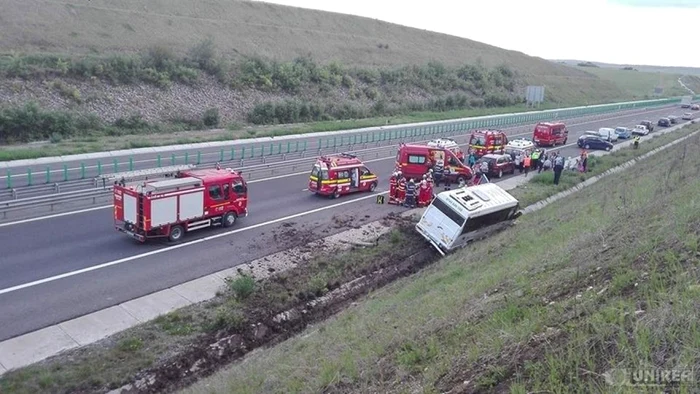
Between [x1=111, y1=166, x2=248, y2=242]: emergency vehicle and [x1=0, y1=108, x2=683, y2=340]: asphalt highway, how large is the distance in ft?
1.61

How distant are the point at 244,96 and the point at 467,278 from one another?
5058cm

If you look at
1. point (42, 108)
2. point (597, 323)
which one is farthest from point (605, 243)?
point (42, 108)

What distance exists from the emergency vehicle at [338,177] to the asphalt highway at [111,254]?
754mm

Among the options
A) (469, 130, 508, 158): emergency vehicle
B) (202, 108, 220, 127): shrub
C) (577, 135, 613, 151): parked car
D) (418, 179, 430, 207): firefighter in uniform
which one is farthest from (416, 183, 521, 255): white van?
(202, 108, 220, 127): shrub

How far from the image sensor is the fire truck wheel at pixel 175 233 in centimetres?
2084

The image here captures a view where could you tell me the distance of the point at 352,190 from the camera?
2972 centimetres

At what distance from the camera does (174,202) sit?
67.6 feet

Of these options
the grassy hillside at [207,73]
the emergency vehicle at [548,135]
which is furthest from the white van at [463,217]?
the grassy hillside at [207,73]

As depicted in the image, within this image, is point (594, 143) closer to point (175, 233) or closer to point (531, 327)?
point (175, 233)

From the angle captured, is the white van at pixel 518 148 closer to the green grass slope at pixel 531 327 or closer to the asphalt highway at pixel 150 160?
the asphalt highway at pixel 150 160

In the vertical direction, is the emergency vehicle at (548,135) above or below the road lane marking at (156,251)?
above

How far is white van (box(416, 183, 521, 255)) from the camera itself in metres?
21.0

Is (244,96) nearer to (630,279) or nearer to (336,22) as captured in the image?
(630,279)

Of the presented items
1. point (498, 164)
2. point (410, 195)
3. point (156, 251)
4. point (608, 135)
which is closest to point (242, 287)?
point (156, 251)
